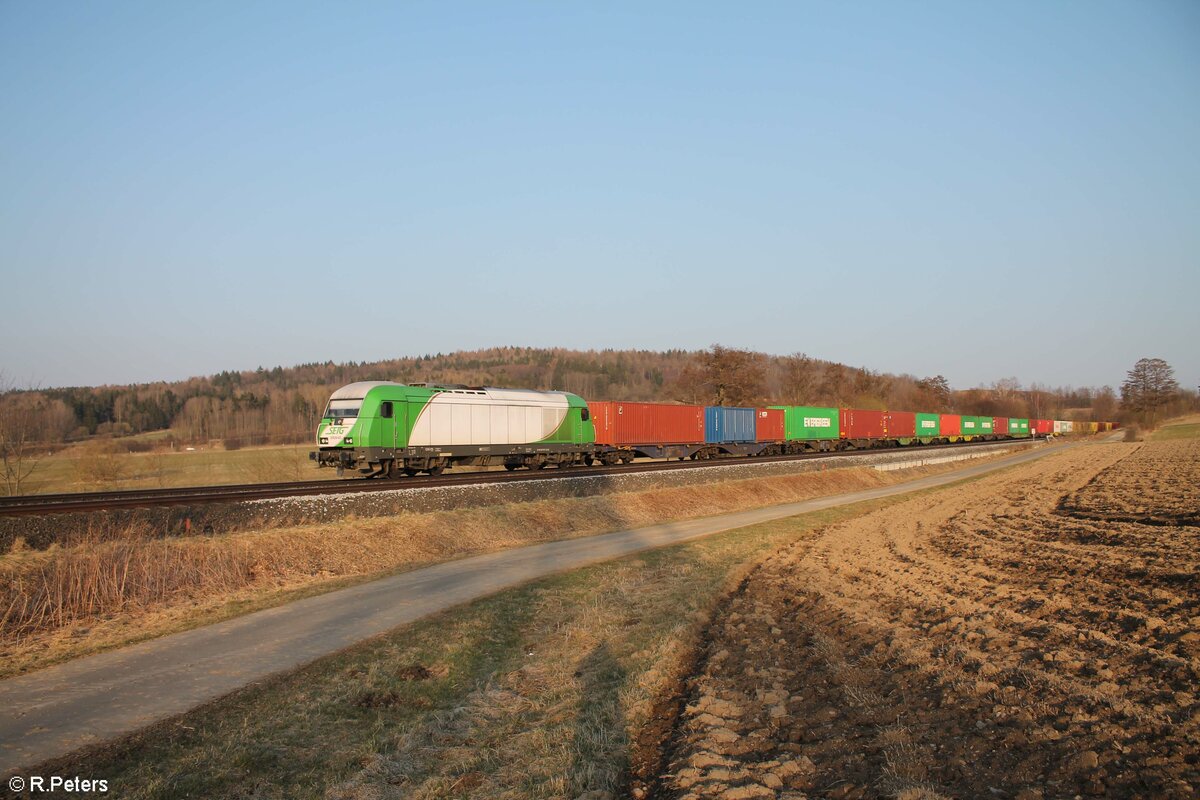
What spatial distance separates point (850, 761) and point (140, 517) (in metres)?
14.2

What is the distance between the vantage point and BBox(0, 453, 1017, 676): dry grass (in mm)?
10406

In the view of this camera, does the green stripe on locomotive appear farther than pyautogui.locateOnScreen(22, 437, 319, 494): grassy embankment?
No

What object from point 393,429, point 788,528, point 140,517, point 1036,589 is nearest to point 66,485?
point 393,429

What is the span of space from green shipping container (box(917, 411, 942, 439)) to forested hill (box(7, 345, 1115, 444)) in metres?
15.6

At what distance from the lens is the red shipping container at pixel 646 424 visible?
38688 mm

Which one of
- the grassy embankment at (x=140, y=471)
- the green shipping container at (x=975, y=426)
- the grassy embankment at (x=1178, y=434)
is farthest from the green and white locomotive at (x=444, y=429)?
the grassy embankment at (x=1178, y=434)

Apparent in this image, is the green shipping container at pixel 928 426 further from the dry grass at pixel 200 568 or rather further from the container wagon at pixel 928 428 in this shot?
the dry grass at pixel 200 568

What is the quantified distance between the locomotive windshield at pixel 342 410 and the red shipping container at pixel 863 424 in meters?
40.0

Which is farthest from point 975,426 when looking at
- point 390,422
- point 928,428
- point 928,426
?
point 390,422

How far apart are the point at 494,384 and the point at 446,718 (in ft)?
246

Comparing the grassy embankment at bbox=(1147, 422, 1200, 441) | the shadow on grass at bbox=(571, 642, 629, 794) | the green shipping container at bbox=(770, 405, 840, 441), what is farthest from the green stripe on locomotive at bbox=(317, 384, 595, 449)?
the grassy embankment at bbox=(1147, 422, 1200, 441)

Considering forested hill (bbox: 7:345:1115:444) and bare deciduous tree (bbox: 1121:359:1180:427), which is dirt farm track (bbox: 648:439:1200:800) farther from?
bare deciduous tree (bbox: 1121:359:1180:427)

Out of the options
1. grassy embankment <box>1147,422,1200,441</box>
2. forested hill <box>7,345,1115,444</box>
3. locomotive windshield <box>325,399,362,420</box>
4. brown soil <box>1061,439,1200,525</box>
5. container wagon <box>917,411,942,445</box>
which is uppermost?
forested hill <box>7,345,1115,444</box>

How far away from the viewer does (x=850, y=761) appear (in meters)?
6.16
